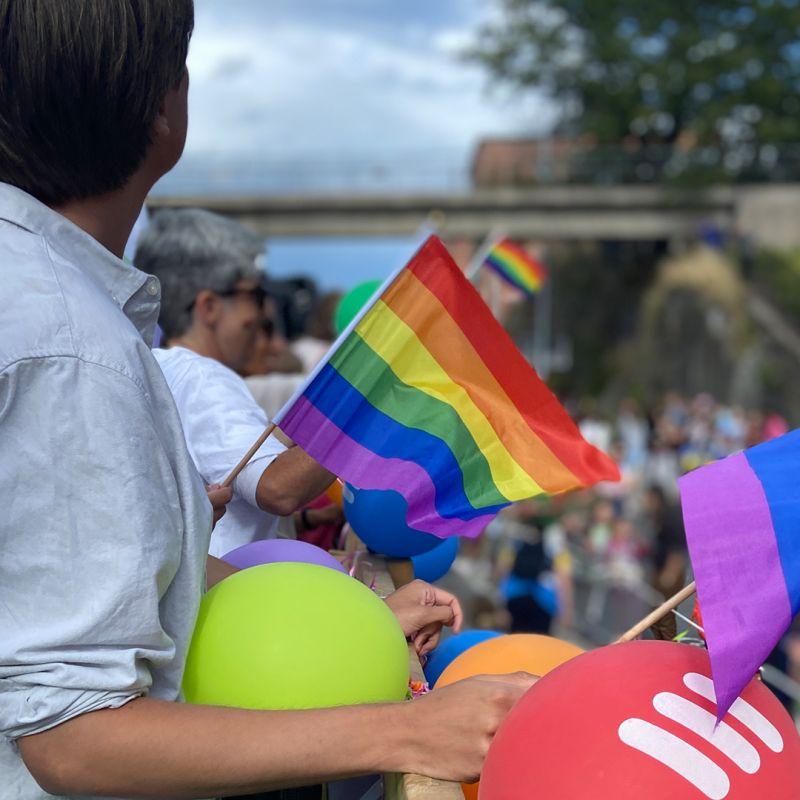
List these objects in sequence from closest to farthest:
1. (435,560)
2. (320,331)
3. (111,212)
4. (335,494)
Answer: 1. (111,212)
2. (435,560)
3. (335,494)
4. (320,331)

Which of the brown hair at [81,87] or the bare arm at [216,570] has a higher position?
the brown hair at [81,87]

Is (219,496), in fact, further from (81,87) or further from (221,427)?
(81,87)

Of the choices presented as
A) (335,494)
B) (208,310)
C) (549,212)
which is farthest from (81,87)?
(549,212)

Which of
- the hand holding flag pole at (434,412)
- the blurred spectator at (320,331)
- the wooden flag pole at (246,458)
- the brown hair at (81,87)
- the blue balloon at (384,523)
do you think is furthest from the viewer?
the blurred spectator at (320,331)

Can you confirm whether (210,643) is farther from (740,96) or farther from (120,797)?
(740,96)

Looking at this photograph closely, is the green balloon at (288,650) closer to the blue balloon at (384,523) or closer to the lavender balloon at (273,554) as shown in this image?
the lavender balloon at (273,554)

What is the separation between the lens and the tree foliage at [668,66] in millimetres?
33188

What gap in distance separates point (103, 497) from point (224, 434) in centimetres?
136

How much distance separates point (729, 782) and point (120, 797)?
2.28ft

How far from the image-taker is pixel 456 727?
1.38m

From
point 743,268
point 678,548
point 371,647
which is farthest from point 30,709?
point 743,268

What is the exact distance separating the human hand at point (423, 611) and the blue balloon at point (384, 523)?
1.75ft

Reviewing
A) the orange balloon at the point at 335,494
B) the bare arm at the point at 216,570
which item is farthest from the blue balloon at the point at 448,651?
the orange balloon at the point at 335,494

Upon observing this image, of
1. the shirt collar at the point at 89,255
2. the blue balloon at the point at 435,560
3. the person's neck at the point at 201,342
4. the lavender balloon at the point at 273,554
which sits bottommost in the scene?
the blue balloon at the point at 435,560
